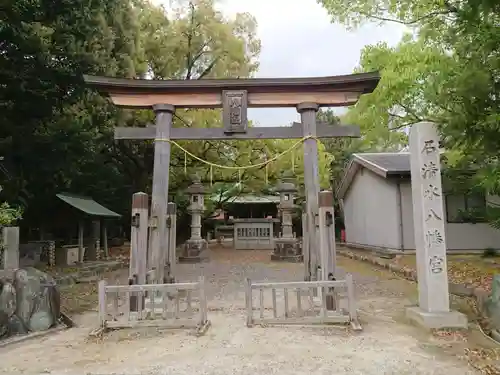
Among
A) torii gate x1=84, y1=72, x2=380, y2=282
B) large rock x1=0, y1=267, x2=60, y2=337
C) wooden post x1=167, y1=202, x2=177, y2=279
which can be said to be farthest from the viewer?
wooden post x1=167, y1=202, x2=177, y2=279

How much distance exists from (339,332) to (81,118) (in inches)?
401

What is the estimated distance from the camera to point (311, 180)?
8492 mm

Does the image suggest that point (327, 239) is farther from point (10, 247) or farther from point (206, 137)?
point (10, 247)

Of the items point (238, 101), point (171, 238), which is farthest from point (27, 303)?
point (238, 101)

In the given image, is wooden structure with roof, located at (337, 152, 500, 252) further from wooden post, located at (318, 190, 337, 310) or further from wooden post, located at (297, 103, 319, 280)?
wooden post, located at (318, 190, 337, 310)

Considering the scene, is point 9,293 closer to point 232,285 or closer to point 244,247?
point 232,285

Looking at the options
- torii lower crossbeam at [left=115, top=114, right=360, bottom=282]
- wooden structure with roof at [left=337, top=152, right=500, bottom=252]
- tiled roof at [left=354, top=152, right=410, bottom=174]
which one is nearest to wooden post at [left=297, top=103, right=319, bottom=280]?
torii lower crossbeam at [left=115, top=114, right=360, bottom=282]

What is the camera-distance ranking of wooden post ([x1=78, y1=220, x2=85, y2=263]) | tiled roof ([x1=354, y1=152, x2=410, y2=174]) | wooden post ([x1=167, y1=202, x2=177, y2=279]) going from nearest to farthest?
1. wooden post ([x1=167, y1=202, x2=177, y2=279])
2. wooden post ([x1=78, y1=220, x2=85, y2=263])
3. tiled roof ([x1=354, y1=152, x2=410, y2=174])

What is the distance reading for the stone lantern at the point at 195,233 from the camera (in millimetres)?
18047

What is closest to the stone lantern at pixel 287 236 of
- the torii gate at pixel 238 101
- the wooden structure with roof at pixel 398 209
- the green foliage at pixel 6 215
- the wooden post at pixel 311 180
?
the wooden structure with roof at pixel 398 209

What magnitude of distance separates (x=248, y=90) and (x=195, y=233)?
11.2 meters

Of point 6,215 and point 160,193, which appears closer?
point 6,215

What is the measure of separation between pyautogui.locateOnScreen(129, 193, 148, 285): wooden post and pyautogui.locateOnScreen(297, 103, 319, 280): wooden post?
3.38 m

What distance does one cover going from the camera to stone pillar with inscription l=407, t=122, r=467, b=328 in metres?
6.66
